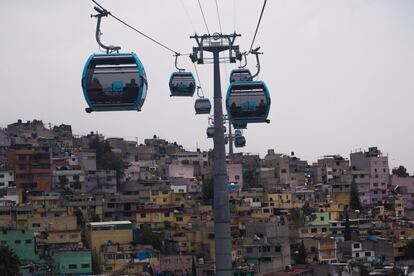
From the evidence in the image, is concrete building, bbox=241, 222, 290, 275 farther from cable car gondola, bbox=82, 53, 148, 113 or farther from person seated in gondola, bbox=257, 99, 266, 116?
cable car gondola, bbox=82, 53, 148, 113

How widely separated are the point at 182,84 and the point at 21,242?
72.5 feet

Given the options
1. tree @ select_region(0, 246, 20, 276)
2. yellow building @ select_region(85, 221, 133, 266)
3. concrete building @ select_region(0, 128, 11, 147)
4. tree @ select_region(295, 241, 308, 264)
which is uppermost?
concrete building @ select_region(0, 128, 11, 147)

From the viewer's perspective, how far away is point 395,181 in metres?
81.6

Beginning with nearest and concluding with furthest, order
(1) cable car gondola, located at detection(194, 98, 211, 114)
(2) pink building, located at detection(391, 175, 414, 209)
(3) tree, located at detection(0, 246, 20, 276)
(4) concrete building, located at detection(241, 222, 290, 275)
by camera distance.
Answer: (1) cable car gondola, located at detection(194, 98, 211, 114), (3) tree, located at detection(0, 246, 20, 276), (4) concrete building, located at detection(241, 222, 290, 275), (2) pink building, located at detection(391, 175, 414, 209)

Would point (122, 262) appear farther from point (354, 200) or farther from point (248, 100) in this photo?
point (248, 100)

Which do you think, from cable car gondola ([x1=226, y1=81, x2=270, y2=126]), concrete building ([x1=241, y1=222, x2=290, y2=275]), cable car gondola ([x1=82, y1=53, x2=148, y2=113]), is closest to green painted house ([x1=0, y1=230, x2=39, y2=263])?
concrete building ([x1=241, y1=222, x2=290, y2=275])

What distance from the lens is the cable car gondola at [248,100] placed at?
20.9m

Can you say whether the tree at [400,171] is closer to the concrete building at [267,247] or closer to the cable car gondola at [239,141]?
the concrete building at [267,247]

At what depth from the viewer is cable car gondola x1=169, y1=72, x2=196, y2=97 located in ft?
84.0

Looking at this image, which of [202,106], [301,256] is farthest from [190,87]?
[301,256]

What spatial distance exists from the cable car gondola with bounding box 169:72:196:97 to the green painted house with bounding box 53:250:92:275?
19453 mm

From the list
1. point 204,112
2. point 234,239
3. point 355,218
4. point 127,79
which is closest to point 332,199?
point 355,218

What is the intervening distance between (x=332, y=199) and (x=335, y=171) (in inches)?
443

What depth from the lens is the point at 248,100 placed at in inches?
825
